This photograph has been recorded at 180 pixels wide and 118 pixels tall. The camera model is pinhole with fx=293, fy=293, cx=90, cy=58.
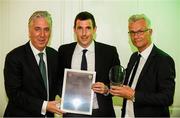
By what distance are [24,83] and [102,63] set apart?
752 millimetres

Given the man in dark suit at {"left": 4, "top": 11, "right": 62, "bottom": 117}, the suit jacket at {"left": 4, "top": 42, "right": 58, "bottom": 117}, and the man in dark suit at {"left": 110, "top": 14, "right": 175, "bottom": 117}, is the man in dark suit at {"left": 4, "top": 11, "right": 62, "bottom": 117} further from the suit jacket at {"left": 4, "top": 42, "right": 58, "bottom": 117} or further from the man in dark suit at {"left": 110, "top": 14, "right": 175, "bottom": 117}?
the man in dark suit at {"left": 110, "top": 14, "right": 175, "bottom": 117}

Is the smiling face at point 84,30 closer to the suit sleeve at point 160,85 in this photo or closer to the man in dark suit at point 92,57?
the man in dark suit at point 92,57

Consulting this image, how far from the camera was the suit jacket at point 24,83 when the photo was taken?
267cm

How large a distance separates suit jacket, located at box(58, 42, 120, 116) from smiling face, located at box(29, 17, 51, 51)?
26cm

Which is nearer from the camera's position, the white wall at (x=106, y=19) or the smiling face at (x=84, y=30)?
the smiling face at (x=84, y=30)

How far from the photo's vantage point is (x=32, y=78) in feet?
8.81

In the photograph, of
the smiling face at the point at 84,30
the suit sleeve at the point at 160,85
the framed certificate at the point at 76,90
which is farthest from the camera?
the smiling face at the point at 84,30

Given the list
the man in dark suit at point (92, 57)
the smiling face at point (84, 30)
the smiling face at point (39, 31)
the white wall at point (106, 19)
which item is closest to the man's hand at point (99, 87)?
the man in dark suit at point (92, 57)

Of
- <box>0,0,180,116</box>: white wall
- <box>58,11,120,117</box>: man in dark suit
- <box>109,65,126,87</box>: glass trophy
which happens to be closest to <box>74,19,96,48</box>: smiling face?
<box>58,11,120,117</box>: man in dark suit

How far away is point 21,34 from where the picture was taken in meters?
3.78

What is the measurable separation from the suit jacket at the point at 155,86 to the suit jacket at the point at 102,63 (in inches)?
12.4

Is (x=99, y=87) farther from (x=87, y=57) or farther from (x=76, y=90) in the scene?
(x=87, y=57)

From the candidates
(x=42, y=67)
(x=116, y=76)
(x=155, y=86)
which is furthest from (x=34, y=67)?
(x=155, y=86)

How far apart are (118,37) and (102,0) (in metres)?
0.52
